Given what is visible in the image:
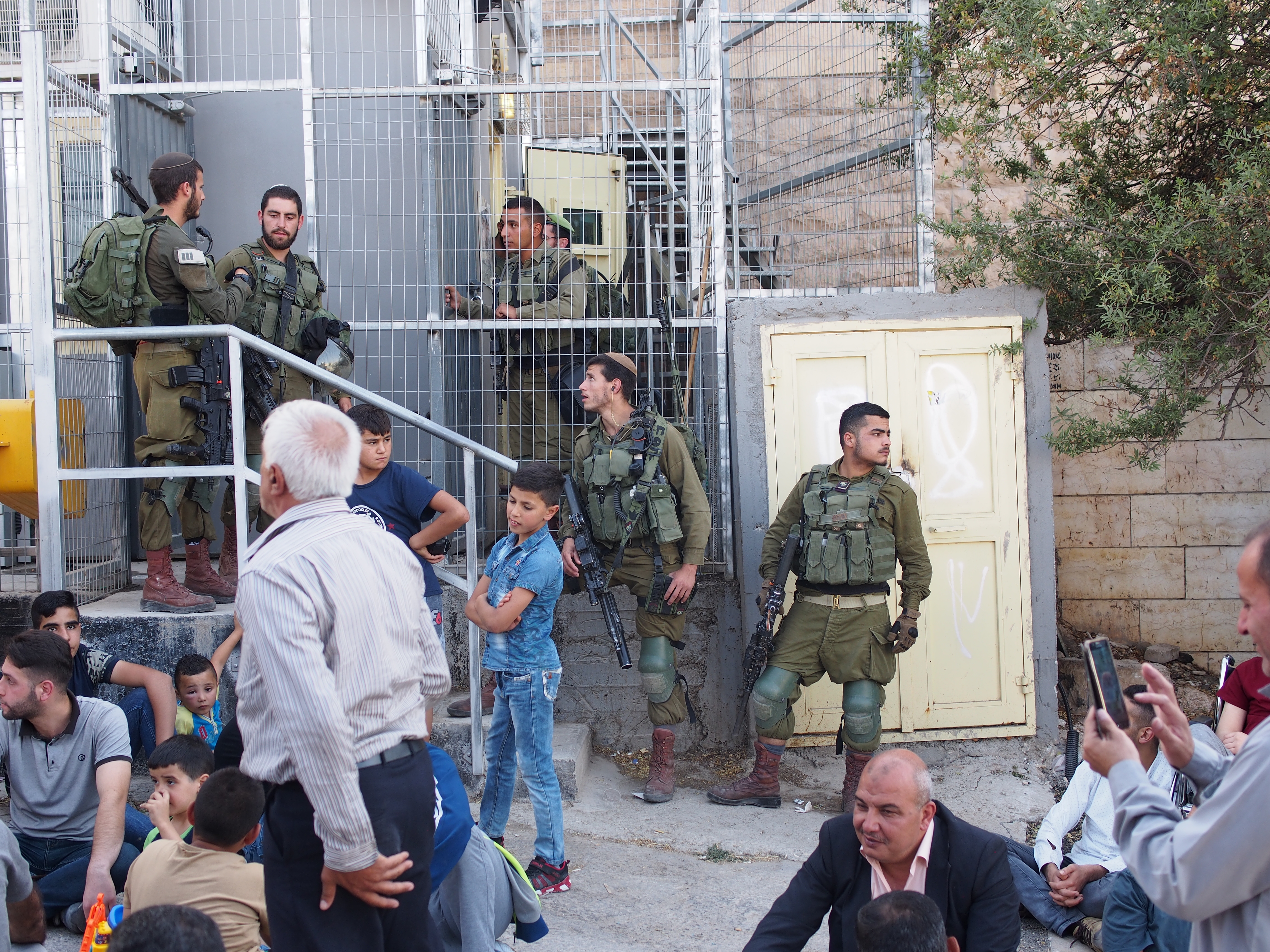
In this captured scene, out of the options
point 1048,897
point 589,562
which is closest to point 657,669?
point 589,562

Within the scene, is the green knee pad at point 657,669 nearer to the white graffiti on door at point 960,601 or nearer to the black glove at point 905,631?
the black glove at point 905,631

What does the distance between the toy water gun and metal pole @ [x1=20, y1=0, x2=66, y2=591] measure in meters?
2.19

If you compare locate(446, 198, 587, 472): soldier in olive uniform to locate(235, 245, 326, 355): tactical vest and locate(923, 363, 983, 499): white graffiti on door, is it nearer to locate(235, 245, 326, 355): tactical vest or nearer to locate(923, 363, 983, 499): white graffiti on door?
locate(235, 245, 326, 355): tactical vest

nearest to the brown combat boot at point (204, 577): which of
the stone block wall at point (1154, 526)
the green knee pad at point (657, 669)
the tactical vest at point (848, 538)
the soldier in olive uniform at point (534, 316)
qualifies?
the soldier in olive uniform at point (534, 316)

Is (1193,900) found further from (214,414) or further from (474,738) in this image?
(214,414)

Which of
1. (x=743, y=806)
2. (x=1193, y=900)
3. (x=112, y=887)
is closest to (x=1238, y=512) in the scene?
(x=743, y=806)

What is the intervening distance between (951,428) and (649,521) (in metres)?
1.89

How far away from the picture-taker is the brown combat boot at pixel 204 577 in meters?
5.12

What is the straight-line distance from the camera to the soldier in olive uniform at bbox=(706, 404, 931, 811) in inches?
199

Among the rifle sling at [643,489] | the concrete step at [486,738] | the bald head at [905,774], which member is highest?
the rifle sling at [643,489]

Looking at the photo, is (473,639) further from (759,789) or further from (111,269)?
(111,269)

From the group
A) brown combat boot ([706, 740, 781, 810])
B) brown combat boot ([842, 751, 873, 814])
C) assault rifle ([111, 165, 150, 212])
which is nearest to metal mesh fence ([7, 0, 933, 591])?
assault rifle ([111, 165, 150, 212])

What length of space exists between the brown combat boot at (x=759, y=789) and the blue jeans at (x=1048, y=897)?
50.7 inches

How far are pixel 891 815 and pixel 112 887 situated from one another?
2.69 meters
